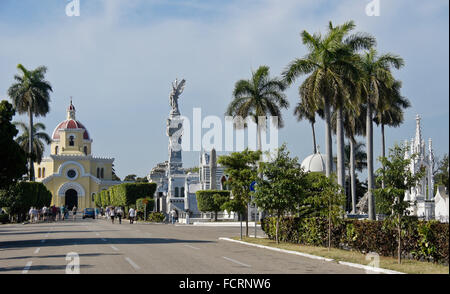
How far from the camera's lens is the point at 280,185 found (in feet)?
78.6

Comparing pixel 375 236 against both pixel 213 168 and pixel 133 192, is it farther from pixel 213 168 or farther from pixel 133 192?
pixel 133 192

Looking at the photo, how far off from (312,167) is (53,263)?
1775 inches

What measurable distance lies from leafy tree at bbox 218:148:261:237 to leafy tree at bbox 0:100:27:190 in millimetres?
9468

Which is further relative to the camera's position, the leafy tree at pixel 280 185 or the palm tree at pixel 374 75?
the palm tree at pixel 374 75

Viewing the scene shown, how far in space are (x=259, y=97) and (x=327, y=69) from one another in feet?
35.1

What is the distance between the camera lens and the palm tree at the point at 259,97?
133ft

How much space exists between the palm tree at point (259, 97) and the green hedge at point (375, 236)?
16513mm

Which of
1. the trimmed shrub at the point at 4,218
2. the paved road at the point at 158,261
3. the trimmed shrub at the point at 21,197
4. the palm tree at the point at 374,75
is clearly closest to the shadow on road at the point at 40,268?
the paved road at the point at 158,261

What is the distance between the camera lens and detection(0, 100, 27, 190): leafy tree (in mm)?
25359

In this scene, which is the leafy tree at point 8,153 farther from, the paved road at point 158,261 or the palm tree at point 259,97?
the palm tree at point 259,97

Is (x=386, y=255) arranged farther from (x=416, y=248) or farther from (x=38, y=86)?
(x=38, y=86)

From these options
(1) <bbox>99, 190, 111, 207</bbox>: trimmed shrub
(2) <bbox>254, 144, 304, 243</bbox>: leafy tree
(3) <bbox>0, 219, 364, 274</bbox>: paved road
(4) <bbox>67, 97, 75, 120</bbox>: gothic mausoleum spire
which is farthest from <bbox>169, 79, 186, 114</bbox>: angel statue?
(3) <bbox>0, 219, 364, 274</bbox>: paved road

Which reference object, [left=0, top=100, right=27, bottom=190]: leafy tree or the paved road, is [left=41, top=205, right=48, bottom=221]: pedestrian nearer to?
[left=0, top=100, right=27, bottom=190]: leafy tree

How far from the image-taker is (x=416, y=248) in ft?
53.1
